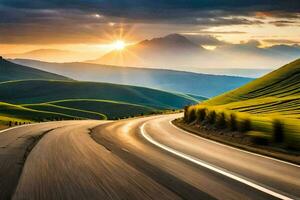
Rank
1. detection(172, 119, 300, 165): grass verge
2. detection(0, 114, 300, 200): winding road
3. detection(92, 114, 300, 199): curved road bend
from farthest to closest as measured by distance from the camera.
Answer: detection(172, 119, 300, 165): grass verge → detection(92, 114, 300, 199): curved road bend → detection(0, 114, 300, 200): winding road

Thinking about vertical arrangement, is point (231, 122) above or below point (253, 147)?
above

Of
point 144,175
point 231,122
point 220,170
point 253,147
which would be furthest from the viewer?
point 231,122

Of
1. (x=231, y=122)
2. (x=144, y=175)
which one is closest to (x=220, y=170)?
(x=144, y=175)

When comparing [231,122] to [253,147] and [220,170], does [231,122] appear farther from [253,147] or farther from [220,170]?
[220,170]

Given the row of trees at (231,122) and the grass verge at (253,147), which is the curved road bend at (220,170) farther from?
the row of trees at (231,122)

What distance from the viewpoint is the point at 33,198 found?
9.64 meters

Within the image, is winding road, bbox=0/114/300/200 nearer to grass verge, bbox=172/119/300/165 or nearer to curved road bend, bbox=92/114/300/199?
curved road bend, bbox=92/114/300/199

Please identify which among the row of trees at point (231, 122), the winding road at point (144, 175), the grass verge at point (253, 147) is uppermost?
the row of trees at point (231, 122)

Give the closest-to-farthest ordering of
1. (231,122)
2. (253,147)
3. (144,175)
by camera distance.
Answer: (144,175)
(253,147)
(231,122)

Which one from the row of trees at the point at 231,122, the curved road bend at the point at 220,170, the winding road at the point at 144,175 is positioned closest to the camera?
the winding road at the point at 144,175

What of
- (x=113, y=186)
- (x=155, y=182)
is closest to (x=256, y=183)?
(x=155, y=182)

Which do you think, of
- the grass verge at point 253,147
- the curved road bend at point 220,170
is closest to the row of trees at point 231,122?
the grass verge at point 253,147

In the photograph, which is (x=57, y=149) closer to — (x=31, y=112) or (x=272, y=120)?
(x=272, y=120)

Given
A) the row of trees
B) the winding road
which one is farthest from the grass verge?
the winding road
